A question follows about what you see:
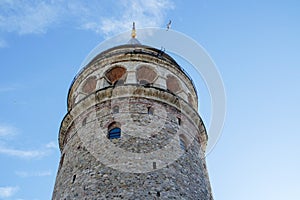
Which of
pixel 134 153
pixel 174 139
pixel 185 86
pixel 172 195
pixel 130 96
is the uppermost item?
pixel 185 86

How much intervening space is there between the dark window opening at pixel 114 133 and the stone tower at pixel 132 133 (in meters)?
0.04

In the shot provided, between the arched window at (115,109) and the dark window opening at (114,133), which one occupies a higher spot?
the arched window at (115,109)

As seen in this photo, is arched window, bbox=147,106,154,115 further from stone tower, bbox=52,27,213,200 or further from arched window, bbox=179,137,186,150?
arched window, bbox=179,137,186,150

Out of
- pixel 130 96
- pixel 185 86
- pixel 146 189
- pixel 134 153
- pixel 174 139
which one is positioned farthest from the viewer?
pixel 185 86

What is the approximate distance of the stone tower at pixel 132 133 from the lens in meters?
12.9

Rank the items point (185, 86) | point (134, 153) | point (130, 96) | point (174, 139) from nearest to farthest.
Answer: point (134, 153) → point (174, 139) → point (130, 96) → point (185, 86)

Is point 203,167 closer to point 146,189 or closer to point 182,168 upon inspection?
point 182,168

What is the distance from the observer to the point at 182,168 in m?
13.9

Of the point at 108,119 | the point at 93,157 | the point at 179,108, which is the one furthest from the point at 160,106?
the point at 93,157

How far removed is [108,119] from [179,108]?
3.33 m

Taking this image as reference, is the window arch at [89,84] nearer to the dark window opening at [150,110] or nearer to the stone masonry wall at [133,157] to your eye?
the stone masonry wall at [133,157]

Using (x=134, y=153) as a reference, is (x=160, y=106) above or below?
above

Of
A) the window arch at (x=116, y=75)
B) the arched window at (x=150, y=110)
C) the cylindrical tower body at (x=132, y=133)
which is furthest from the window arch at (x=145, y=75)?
the arched window at (x=150, y=110)

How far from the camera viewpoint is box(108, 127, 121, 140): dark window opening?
14.5 m
